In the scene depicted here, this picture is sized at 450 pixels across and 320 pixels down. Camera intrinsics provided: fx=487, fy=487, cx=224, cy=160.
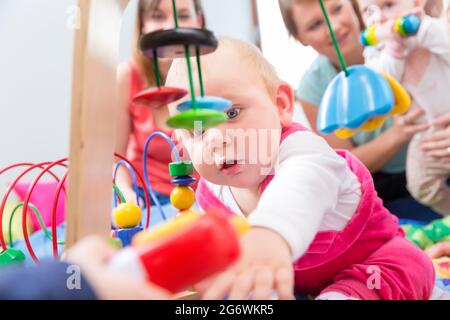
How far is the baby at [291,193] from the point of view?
1.11 ft

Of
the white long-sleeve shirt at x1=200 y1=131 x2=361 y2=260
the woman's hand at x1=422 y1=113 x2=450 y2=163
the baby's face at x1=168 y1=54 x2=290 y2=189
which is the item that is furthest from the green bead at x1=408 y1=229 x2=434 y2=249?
the baby's face at x1=168 y1=54 x2=290 y2=189

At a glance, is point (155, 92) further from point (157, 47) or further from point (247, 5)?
point (247, 5)

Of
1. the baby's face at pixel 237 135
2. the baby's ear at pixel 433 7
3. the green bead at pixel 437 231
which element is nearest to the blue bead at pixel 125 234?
the baby's face at pixel 237 135

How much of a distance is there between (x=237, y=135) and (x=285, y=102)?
4.6 inches

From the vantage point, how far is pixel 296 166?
402 millimetres

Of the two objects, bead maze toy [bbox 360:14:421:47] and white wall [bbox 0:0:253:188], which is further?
white wall [bbox 0:0:253:188]

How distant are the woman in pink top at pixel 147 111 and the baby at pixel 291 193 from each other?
64 cm

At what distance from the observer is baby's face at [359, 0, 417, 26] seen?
3.38ft

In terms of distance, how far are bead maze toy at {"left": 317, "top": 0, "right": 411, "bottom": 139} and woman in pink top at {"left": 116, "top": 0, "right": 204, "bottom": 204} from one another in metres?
0.82

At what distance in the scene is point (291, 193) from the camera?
35 cm

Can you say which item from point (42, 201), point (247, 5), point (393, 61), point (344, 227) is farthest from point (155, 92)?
point (247, 5)

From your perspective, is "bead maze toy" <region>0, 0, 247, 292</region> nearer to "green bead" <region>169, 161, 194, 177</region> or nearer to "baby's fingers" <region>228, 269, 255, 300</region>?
"baby's fingers" <region>228, 269, 255, 300</region>

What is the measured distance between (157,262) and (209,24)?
3.85 ft
